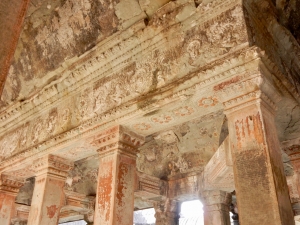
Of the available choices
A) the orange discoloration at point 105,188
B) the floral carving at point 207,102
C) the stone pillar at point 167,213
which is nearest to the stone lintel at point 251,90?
the floral carving at point 207,102

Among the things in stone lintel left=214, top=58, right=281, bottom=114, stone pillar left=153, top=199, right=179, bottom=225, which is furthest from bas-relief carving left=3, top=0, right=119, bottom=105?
stone pillar left=153, top=199, right=179, bottom=225

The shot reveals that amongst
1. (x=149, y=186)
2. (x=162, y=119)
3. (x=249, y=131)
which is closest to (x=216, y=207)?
(x=149, y=186)

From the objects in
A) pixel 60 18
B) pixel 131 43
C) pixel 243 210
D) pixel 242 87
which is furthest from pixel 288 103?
pixel 60 18

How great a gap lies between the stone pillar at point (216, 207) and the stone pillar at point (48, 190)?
320 cm

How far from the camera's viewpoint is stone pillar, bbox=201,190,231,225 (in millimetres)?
6738

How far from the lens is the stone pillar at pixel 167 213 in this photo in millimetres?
7688

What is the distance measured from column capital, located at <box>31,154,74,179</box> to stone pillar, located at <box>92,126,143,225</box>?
122 centimetres

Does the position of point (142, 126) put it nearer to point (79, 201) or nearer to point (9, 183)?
point (9, 183)

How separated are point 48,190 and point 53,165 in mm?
456

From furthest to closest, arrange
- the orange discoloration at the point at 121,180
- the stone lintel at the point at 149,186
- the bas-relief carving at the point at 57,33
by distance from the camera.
Result: the stone lintel at the point at 149,186
the bas-relief carving at the point at 57,33
the orange discoloration at the point at 121,180

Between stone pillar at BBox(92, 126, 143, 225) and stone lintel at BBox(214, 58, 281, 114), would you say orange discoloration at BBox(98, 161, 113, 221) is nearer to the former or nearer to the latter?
stone pillar at BBox(92, 126, 143, 225)

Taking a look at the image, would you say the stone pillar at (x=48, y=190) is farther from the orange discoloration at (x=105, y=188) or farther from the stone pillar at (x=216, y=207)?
the stone pillar at (x=216, y=207)

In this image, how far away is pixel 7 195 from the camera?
6621 millimetres

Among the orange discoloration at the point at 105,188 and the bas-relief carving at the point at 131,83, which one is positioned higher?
the bas-relief carving at the point at 131,83
